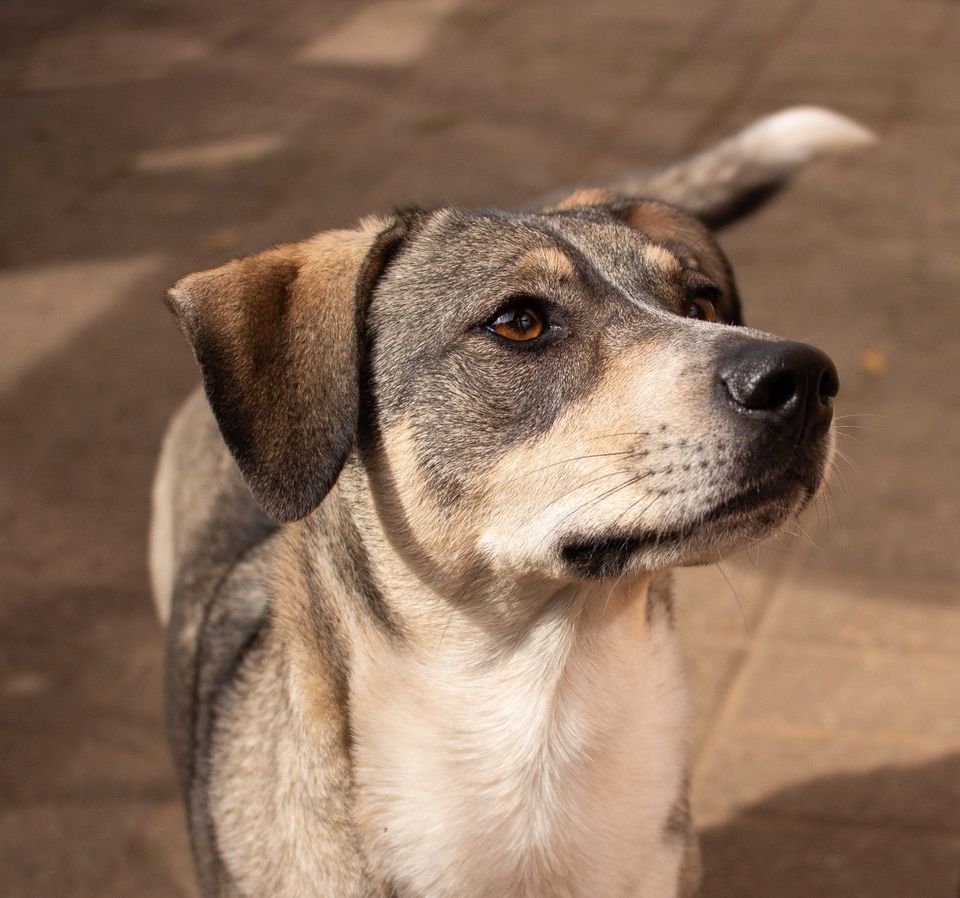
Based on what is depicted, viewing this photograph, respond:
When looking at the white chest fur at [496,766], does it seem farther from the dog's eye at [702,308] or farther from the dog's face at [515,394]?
the dog's eye at [702,308]

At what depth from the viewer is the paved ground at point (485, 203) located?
148 inches

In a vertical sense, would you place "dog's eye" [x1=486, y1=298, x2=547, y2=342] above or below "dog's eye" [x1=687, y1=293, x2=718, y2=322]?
above

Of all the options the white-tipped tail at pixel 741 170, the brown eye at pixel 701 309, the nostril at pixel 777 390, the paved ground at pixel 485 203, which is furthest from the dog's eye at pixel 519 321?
the white-tipped tail at pixel 741 170

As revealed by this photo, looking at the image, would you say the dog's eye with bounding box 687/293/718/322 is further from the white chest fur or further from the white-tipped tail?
the white-tipped tail

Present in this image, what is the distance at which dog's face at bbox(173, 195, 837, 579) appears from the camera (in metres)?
2.31

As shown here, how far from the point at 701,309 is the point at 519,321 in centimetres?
54

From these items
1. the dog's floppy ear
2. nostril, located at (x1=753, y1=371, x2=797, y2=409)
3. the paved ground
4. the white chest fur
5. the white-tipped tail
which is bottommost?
the paved ground

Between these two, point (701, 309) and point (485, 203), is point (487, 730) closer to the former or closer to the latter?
point (701, 309)

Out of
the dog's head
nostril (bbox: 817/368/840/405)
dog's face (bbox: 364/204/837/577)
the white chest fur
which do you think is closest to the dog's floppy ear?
the dog's head

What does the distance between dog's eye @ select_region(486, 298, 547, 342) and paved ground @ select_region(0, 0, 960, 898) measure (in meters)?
0.94

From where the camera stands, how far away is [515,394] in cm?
256

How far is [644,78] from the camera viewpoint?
8.30 meters

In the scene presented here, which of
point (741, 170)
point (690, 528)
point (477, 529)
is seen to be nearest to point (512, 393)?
point (477, 529)

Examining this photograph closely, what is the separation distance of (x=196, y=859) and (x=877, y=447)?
296 cm
